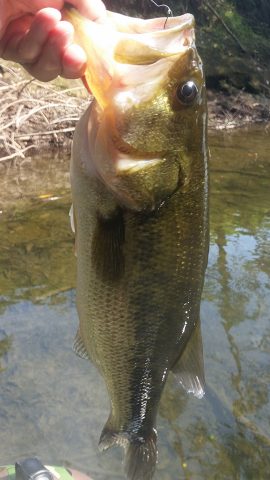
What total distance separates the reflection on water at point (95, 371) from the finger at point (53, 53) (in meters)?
2.61

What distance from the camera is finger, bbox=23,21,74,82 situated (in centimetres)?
184

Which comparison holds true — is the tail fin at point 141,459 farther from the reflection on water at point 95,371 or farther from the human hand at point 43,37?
the reflection on water at point 95,371

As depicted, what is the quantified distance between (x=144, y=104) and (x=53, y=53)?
35 centimetres

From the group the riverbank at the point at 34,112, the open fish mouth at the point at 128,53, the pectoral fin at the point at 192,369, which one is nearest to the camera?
the open fish mouth at the point at 128,53

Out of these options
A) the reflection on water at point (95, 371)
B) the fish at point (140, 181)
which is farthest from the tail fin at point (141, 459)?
the reflection on water at point (95, 371)

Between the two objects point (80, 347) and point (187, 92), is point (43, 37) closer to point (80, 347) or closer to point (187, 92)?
point (187, 92)

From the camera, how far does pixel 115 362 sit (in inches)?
83.0

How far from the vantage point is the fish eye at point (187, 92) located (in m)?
1.81

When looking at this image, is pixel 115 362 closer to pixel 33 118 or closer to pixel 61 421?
pixel 61 421

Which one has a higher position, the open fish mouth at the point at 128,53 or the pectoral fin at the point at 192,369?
the open fish mouth at the point at 128,53

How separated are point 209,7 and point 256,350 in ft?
48.0

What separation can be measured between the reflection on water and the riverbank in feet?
9.21

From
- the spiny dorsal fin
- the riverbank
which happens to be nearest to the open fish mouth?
the spiny dorsal fin

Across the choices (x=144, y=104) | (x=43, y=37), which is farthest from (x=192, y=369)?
(x=43, y=37)
